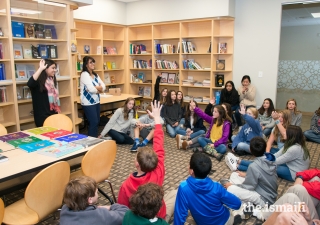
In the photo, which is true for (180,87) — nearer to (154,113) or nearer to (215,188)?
(154,113)

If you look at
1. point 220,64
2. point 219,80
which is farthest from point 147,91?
point 220,64

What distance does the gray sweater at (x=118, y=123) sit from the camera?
512cm

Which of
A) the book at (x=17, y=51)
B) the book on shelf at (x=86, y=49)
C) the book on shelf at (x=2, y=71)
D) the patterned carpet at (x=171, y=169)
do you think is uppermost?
the book on shelf at (x=86, y=49)

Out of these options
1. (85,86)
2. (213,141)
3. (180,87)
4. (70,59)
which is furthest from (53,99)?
(180,87)

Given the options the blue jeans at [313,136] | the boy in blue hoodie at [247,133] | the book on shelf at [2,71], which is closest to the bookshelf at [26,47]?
the book on shelf at [2,71]

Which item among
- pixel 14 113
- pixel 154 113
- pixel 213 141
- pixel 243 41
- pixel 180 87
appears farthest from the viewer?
pixel 180 87

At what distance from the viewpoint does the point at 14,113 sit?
4.43m

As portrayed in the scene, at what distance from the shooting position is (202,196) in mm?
2244

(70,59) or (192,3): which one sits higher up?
(192,3)

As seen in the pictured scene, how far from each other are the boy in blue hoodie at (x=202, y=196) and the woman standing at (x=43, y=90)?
2.85 metres

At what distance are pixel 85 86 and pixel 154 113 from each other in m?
2.32

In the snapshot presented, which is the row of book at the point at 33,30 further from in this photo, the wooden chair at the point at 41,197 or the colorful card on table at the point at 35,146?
the wooden chair at the point at 41,197

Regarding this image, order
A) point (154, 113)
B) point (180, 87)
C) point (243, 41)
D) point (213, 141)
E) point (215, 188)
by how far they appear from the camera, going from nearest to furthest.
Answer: point (215, 188) < point (154, 113) < point (213, 141) < point (243, 41) < point (180, 87)

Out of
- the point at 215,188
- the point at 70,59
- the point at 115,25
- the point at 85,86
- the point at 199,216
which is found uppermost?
the point at 115,25
